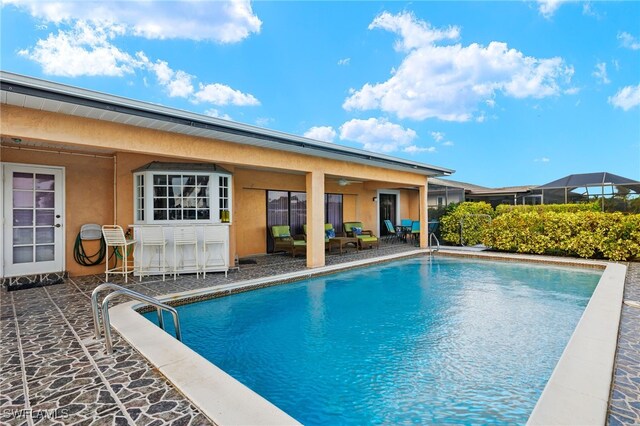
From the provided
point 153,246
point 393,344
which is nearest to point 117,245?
point 153,246

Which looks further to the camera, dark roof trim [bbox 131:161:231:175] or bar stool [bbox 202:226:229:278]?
bar stool [bbox 202:226:229:278]

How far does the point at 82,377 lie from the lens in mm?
3264

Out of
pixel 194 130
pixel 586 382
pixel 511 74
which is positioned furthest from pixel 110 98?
pixel 511 74

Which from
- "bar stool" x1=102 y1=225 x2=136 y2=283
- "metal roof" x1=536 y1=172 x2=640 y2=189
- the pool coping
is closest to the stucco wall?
"bar stool" x1=102 y1=225 x2=136 y2=283

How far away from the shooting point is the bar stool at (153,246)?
7.95 metres

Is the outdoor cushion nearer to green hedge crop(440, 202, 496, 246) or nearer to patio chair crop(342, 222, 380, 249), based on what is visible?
patio chair crop(342, 222, 380, 249)

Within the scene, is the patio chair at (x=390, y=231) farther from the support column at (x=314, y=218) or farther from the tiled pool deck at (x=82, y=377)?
the tiled pool deck at (x=82, y=377)

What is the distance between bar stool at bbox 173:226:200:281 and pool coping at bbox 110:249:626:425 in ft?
8.12

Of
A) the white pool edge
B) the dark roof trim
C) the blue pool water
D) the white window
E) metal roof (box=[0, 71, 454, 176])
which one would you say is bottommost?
the blue pool water

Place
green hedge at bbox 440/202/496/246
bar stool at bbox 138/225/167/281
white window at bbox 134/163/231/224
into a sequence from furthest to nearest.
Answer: green hedge at bbox 440/202/496/246, white window at bbox 134/163/231/224, bar stool at bbox 138/225/167/281

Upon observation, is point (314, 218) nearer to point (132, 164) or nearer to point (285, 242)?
point (285, 242)

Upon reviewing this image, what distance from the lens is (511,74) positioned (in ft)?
63.5

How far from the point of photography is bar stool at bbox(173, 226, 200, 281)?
8.10 metres

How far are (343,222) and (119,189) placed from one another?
10.9 meters
